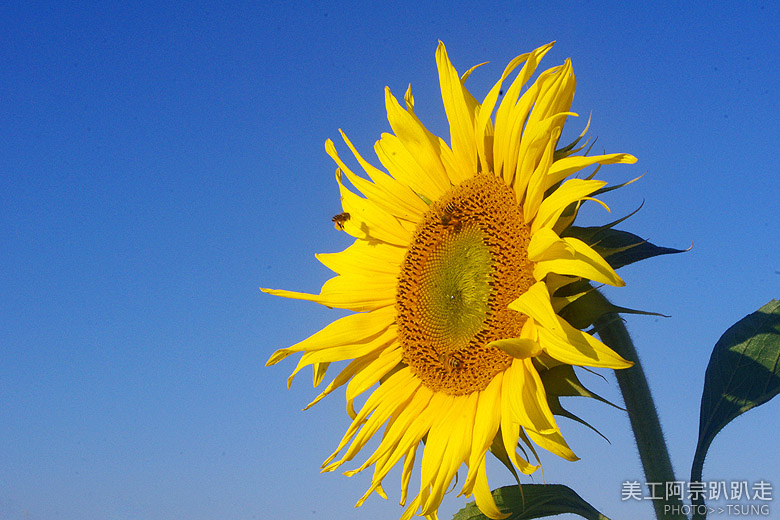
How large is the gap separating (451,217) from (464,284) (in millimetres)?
427

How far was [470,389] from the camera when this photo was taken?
3613 millimetres

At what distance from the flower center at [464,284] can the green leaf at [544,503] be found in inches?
27.7

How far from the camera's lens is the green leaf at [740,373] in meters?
3.85

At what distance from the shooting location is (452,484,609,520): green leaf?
3.86 m

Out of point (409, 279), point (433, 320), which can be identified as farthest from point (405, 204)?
point (433, 320)

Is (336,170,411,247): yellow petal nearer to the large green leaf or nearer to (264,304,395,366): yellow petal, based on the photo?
(264,304,395,366): yellow petal

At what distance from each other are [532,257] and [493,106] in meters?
0.86

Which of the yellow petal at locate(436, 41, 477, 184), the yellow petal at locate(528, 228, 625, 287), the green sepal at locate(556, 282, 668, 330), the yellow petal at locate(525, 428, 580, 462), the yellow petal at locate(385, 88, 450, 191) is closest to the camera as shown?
the yellow petal at locate(528, 228, 625, 287)

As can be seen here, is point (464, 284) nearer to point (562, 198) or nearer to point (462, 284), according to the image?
point (462, 284)

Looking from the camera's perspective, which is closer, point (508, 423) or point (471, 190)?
point (508, 423)

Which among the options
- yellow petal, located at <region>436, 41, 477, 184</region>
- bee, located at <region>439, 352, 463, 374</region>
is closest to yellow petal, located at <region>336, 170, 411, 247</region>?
yellow petal, located at <region>436, 41, 477, 184</region>

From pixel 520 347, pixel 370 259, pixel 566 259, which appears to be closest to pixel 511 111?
pixel 566 259

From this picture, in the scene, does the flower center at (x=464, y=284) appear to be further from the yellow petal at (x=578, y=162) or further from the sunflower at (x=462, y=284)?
the yellow petal at (x=578, y=162)

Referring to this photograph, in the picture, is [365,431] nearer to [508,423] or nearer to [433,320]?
[433,320]
